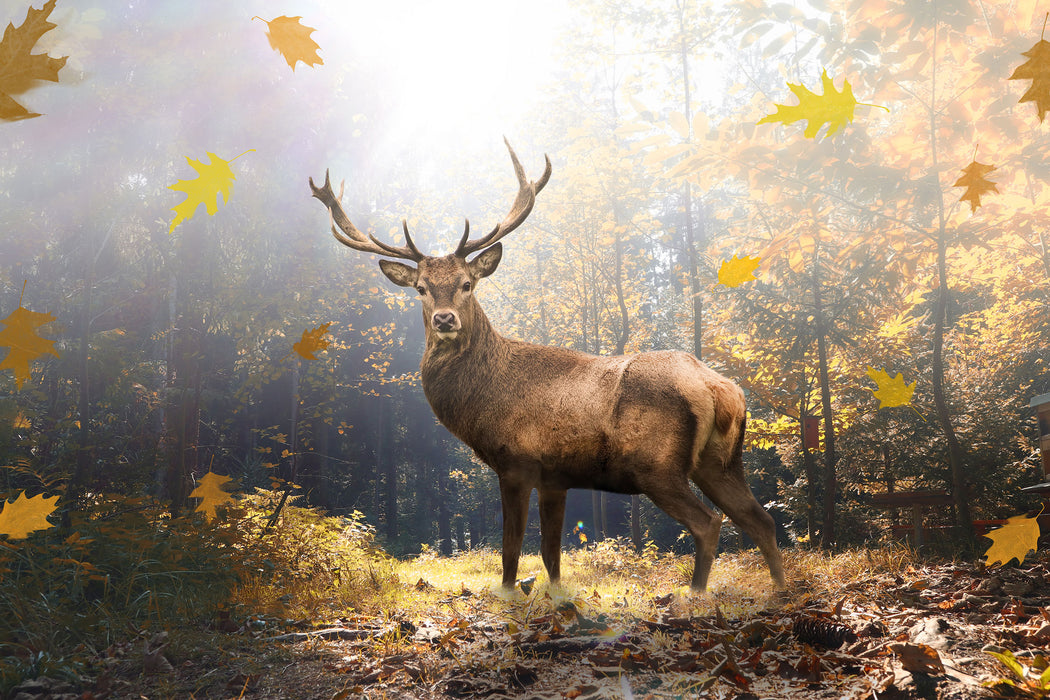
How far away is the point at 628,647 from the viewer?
11.8 feet

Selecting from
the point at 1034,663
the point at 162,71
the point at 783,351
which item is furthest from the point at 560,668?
the point at 162,71

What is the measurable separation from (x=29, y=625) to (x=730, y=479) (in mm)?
4771

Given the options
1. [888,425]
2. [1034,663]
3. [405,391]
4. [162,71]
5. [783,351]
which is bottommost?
[1034,663]

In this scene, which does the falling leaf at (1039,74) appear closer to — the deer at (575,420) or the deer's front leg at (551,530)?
the deer at (575,420)

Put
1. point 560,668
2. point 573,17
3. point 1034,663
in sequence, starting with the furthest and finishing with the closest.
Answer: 1. point 573,17
2. point 560,668
3. point 1034,663

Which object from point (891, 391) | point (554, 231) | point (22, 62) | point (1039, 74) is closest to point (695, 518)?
point (891, 391)

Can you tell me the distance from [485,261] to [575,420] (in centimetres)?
149

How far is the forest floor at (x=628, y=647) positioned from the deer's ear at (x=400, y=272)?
251 cm

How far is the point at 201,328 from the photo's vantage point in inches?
414

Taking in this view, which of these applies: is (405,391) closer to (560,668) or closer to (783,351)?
(783,351)

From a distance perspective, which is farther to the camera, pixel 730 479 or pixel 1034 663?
pixel 730 479

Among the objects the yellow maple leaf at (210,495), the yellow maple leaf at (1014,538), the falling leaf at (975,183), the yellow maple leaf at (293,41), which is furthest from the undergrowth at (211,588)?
the yellow maple leaf at (293,41)

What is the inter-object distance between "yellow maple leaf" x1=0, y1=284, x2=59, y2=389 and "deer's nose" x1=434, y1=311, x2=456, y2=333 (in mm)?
2302

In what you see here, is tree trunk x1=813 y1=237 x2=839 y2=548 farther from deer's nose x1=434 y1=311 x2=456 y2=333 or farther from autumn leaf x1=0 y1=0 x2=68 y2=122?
autumn leaf x1=0 y1=0 x2=68 y2=122
